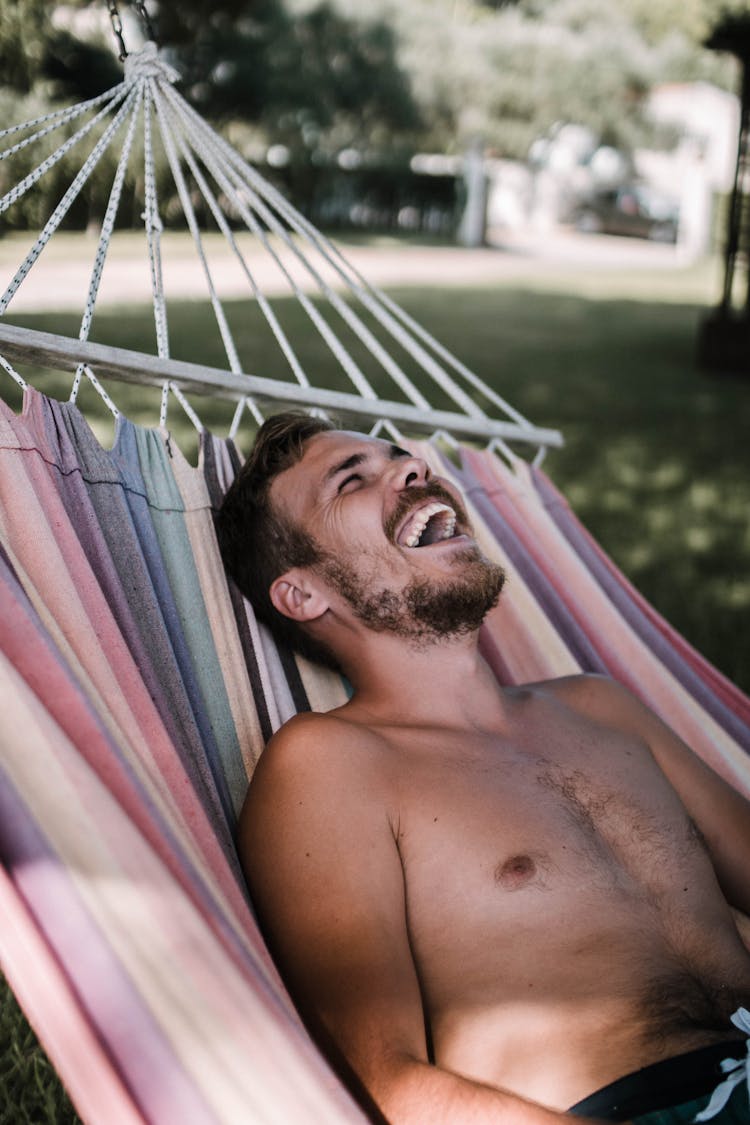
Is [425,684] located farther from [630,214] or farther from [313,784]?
[630,214]

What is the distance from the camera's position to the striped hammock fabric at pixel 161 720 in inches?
39.5

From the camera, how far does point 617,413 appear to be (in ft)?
21.9

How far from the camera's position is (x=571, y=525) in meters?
2.40

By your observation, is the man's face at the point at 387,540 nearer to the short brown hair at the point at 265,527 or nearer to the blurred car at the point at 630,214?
the short brown hair at the point at 265,527

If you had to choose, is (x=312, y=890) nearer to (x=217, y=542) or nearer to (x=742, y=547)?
(x=217, y=542)

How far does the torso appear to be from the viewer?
1293 mm

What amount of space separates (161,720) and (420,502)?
0.51 m

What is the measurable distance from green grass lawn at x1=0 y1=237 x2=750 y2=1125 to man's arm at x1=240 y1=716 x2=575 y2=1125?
2.40 ft

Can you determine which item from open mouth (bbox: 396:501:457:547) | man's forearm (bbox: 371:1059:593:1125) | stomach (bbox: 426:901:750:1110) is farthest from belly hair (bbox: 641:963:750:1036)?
open mouth (bbox: 396:501:457:547)

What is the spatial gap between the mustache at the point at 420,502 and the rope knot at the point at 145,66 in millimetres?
1170

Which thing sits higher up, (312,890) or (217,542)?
(217,542)

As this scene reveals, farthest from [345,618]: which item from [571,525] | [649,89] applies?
[649,89]

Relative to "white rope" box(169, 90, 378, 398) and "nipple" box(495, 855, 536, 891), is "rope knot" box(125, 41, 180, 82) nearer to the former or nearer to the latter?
"white rope" box(169, 90, 378, 398)

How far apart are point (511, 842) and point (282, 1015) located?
0.42 meters
